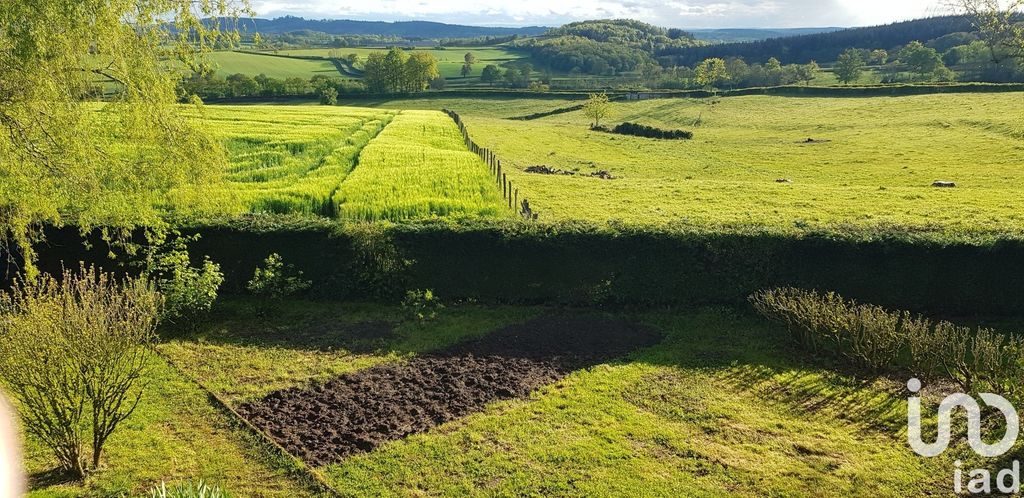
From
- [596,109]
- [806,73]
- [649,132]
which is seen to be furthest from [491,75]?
[649,132]

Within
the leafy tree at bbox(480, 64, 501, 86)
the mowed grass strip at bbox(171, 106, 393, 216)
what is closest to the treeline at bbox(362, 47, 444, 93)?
the leafy tree at bbox(480, 64, 501, 86)

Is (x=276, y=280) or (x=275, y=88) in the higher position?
(x=275, y=88)

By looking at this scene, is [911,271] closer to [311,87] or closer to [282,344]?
[282,344]

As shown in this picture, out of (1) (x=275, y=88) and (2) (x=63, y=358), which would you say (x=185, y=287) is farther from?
(1) (x=275, y=88)

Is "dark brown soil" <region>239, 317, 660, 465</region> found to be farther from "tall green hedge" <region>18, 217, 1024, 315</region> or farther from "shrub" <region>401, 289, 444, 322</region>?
"shrub" <region>401, 289, 444, 322</region>

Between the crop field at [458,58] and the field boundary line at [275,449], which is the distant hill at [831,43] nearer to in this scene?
the crop field at [458,58]
